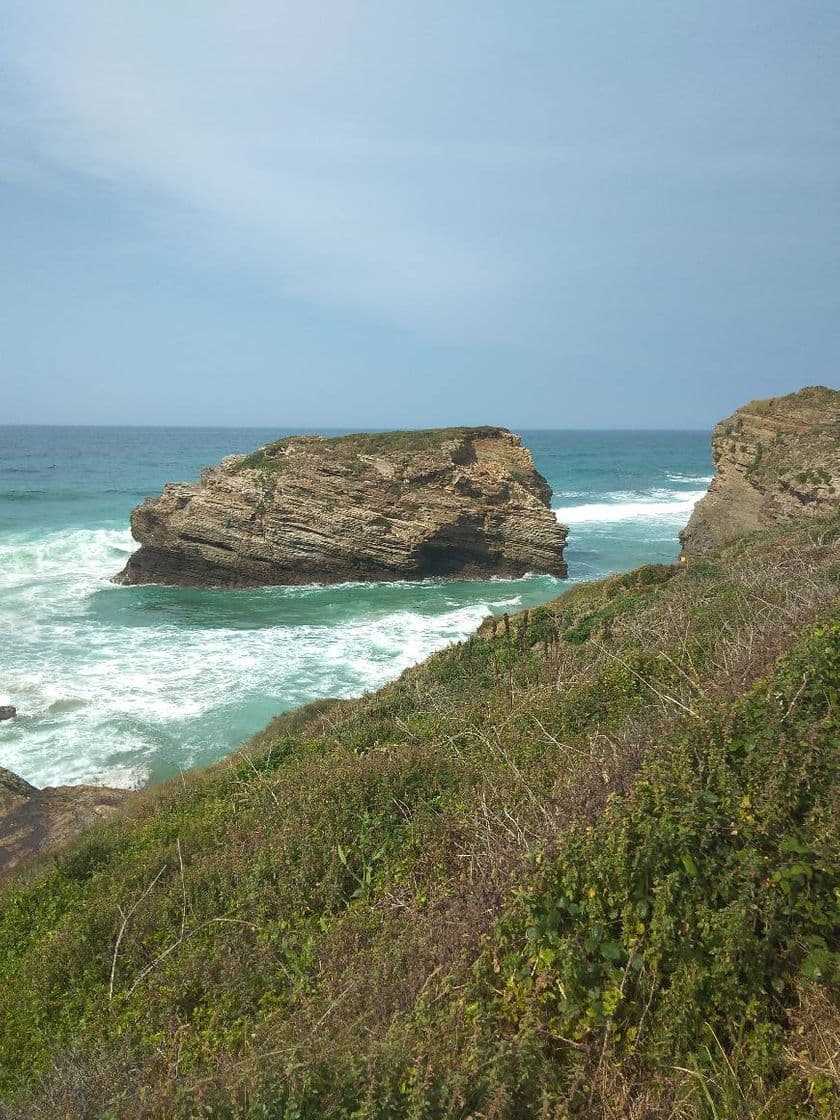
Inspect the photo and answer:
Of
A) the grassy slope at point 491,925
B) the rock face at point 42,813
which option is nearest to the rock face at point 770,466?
the grassy slope at point 491,925

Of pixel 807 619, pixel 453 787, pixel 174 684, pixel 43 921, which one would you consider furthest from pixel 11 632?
pixel 807 619

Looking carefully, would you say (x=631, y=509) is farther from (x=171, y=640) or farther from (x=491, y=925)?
(x=491, y=925)

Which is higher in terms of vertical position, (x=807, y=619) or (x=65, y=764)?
(x=807, y=619)

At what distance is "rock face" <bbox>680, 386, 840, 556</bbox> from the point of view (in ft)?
82.7

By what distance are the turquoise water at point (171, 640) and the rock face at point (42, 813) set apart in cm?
153

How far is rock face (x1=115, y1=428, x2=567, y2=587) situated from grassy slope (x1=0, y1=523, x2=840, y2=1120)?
22.4 meters

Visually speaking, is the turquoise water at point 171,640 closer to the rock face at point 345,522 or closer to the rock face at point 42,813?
the rock face at point 345,522

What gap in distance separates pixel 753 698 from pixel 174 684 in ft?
50.1

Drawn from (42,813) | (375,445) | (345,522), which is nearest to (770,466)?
(375,445)

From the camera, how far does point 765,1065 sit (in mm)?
3127

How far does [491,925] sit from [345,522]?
26.7 metres

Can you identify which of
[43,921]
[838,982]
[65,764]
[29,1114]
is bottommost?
[65,764]

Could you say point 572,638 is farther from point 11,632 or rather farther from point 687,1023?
point 11,632

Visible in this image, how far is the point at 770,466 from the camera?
28359 mm
